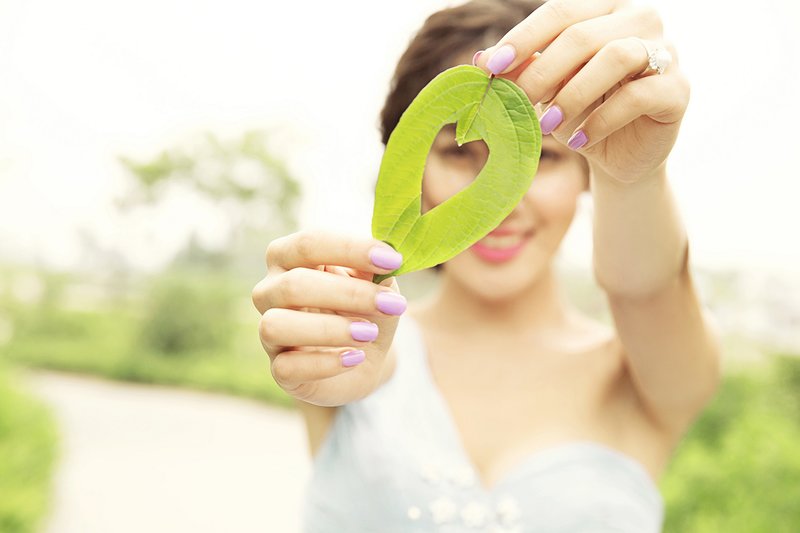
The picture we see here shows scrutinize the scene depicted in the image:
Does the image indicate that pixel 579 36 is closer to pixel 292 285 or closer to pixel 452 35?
pixel 292 285

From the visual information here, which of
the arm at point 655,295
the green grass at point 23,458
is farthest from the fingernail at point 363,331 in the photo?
the green grass at point 23,458

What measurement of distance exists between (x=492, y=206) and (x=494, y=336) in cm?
72

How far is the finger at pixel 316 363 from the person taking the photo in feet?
1.90

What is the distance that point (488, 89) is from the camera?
554 mm

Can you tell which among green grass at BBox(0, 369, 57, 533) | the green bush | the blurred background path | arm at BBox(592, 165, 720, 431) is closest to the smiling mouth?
arm at BBox(592, 165, 720, 431)

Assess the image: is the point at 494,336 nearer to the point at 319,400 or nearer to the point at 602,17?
the point at 319,400

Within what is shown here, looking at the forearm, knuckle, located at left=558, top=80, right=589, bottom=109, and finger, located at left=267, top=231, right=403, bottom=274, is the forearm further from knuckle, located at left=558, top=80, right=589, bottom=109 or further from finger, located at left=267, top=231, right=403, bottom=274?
finger, located at left=267, top=231, right=403, bottom=274

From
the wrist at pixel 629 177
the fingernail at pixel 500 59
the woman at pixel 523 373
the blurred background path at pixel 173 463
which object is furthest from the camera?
the blurred background path at pixel 173 463

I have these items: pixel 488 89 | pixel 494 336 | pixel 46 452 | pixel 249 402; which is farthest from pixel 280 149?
pixel 488 89

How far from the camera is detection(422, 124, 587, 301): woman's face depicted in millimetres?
1028

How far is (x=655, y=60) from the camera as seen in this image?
22.8 inches

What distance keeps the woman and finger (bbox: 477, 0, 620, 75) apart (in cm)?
11

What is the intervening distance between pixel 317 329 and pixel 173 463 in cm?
561

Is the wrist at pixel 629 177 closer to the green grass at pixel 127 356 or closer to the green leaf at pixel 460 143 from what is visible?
the green leaf at pixel 460 143
